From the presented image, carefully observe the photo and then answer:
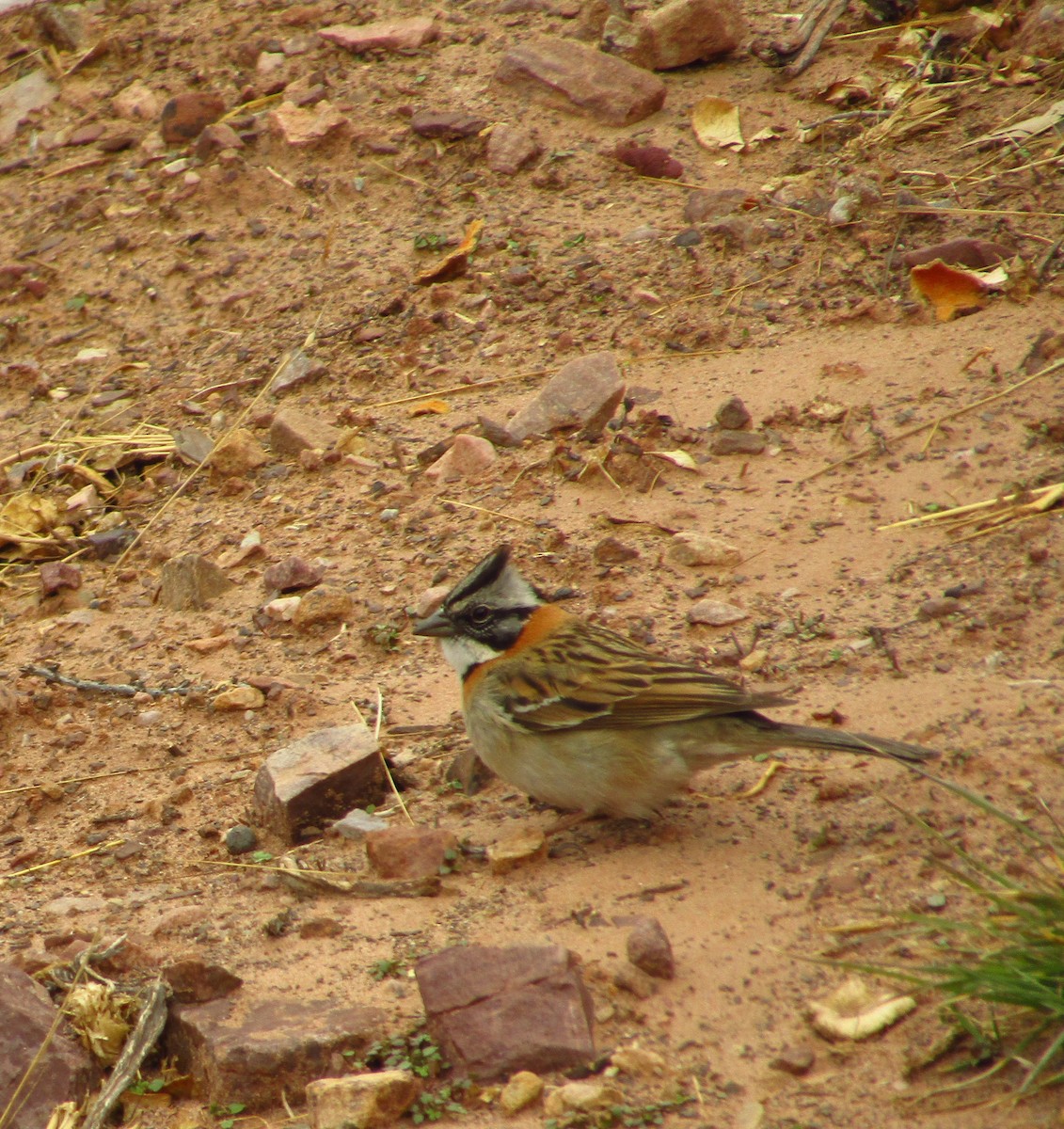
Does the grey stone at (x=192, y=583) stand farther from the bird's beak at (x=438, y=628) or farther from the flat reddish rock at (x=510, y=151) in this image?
the flat reddish rock at (x=510, y=151)

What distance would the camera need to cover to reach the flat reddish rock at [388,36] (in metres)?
10.0

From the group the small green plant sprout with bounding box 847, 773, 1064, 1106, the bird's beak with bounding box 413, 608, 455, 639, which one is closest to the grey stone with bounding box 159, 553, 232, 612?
the bird's beak with bounding box 413, 608, 455, 639

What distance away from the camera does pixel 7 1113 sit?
13.4 ft

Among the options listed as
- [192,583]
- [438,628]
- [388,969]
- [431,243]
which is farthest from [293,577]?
[431,243]

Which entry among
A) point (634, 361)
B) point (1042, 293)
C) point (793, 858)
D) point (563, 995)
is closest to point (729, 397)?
point (634, 361)

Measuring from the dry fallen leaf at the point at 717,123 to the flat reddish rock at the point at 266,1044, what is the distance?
654 cm

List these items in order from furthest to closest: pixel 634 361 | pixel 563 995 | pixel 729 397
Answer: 1. pixel 634 361
2. pixel 729 397
3. pixel 563 995

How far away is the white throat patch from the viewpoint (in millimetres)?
5656

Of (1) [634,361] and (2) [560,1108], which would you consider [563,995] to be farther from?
(1) [634,361]

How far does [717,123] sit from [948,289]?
7.73ft

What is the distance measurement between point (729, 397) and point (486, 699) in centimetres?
273

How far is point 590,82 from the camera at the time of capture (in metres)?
9.29

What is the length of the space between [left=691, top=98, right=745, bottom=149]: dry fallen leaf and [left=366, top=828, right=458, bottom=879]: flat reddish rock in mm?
5711

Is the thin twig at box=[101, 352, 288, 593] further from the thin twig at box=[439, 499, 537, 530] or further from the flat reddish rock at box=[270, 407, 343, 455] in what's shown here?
the thin twig at box=[439, 499, 537, 530]
